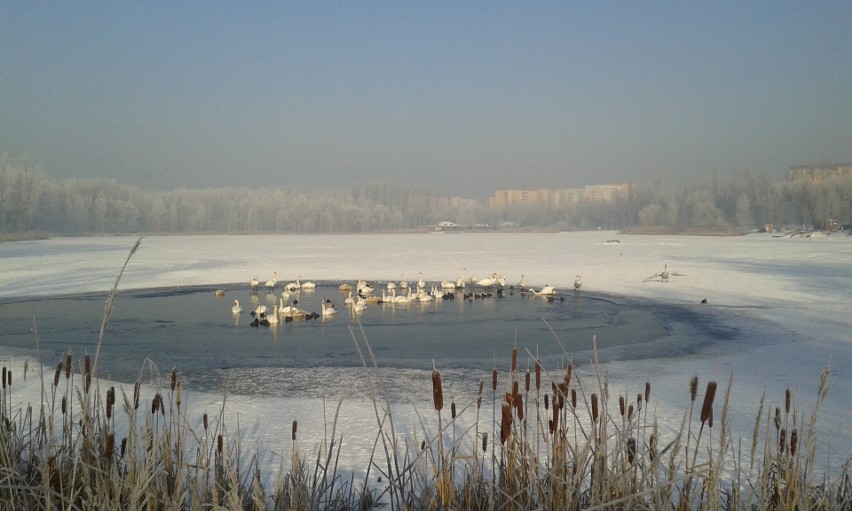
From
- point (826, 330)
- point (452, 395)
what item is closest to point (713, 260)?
point (826, 330)

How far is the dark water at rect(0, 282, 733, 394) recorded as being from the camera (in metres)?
8.07

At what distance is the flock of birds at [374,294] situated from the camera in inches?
501

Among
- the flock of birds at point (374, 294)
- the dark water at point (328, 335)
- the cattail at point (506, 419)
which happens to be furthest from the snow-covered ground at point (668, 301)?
the flock of birds at point (374, 294)

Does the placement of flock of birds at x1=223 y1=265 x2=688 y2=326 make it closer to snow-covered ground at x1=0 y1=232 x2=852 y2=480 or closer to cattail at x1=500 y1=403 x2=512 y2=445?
snow-covered ground at x1=0 y1=232 x2=852 y2=480

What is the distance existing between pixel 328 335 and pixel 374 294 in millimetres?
6728

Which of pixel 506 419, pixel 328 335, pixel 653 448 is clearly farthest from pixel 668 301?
pixel 506 419

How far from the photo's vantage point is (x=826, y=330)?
32.8ft

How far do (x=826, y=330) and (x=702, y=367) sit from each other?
3755 millimetres

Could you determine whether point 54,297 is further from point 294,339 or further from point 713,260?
point 713,260

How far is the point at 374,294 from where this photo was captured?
1753 cm

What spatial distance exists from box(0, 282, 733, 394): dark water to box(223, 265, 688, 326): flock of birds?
0.24m

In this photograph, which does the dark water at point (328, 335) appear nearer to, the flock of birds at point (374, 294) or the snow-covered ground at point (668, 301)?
the flock of birds at point (374, 294)

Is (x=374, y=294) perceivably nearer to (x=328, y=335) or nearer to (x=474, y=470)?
(x=328, y=335)

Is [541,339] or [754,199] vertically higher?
[754,199]
